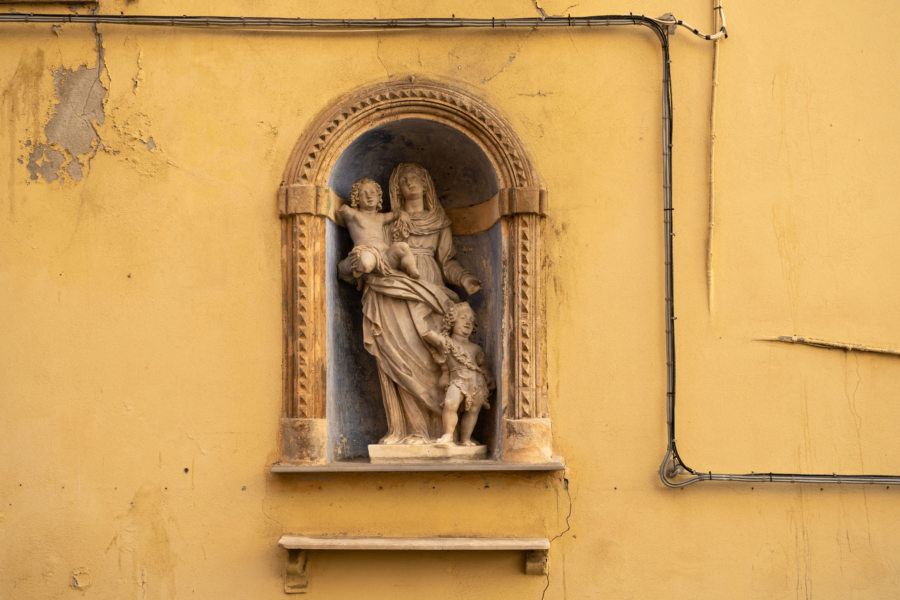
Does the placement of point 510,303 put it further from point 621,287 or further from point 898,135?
point 898,135

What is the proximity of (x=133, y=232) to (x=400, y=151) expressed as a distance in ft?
5.97

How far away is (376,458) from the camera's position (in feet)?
22.1

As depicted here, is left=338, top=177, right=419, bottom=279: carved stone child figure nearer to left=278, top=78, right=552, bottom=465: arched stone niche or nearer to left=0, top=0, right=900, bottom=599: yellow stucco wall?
left=278, top=78, right=552, bottom=465: arched stone niche

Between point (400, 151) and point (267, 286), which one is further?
point (400, 151)

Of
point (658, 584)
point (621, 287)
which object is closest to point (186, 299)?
point (621, 287)

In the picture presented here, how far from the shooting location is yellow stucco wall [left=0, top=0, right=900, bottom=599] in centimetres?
654

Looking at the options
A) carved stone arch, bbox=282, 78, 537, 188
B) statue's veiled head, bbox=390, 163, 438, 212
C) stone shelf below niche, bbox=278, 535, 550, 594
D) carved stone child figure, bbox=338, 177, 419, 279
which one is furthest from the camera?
statue's veiled head, bbox=390, 163, 438, 212

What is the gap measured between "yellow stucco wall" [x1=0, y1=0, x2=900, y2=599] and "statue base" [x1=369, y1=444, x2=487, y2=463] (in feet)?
0.62

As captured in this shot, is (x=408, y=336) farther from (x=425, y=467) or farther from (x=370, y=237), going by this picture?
(x=425, y=467)

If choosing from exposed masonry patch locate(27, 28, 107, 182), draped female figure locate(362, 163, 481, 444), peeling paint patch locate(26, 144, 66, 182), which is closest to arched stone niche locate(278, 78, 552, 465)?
draped female figure locate(362, 163, 481, 444)

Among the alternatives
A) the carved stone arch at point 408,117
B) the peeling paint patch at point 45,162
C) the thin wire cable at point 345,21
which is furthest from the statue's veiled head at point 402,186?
the peeling paint patch at point 45,162

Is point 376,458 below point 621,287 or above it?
below

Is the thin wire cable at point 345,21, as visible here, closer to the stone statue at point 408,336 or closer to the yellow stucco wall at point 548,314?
the yellow stucco wall at point 548,314

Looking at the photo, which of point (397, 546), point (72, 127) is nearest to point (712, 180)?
point (397, 546)
